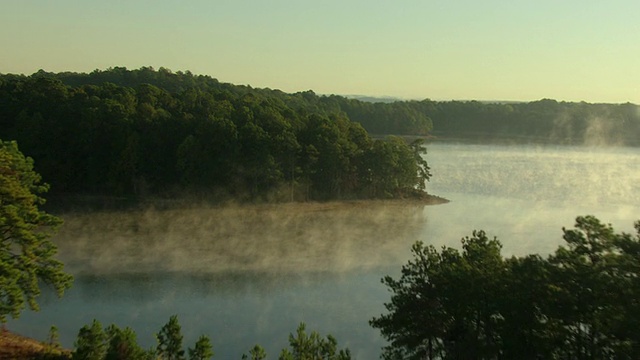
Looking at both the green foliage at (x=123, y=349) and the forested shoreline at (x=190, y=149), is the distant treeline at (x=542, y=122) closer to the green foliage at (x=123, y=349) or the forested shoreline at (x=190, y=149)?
the forested shoreline at (x=190, y=149)

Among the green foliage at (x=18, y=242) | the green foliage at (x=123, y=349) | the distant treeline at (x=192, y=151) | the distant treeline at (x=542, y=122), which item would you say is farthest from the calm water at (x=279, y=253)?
the distant treeline at (x=542, y=122)

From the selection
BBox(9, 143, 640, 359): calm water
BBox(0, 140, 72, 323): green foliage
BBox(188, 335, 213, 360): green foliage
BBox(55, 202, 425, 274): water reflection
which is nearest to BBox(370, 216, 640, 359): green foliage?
BBox(188, 335, 213, 360): green foliage

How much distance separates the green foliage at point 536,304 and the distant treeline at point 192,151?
42489 mm

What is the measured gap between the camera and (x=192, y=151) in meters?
59.9

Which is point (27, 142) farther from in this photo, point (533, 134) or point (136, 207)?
point (533, 134)

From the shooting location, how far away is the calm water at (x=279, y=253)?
2708 centimetres

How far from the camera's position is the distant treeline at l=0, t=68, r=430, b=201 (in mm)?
59688

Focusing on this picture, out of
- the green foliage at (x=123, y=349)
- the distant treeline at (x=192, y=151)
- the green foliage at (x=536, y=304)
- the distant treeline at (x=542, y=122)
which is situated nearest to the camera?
the green foliage at (x=536, y=304)

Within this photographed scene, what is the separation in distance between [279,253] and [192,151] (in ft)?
76.4

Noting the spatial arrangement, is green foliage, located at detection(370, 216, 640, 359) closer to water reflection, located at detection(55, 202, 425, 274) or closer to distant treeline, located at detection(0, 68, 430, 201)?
water reflection, located at detection(55, 202, 425, 274)

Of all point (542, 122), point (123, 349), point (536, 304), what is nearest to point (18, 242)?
point (123, 349)

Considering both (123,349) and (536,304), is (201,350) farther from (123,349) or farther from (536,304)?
(536,304)

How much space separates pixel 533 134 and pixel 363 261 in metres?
130

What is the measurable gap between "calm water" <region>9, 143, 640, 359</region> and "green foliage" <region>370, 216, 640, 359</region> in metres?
6.80
